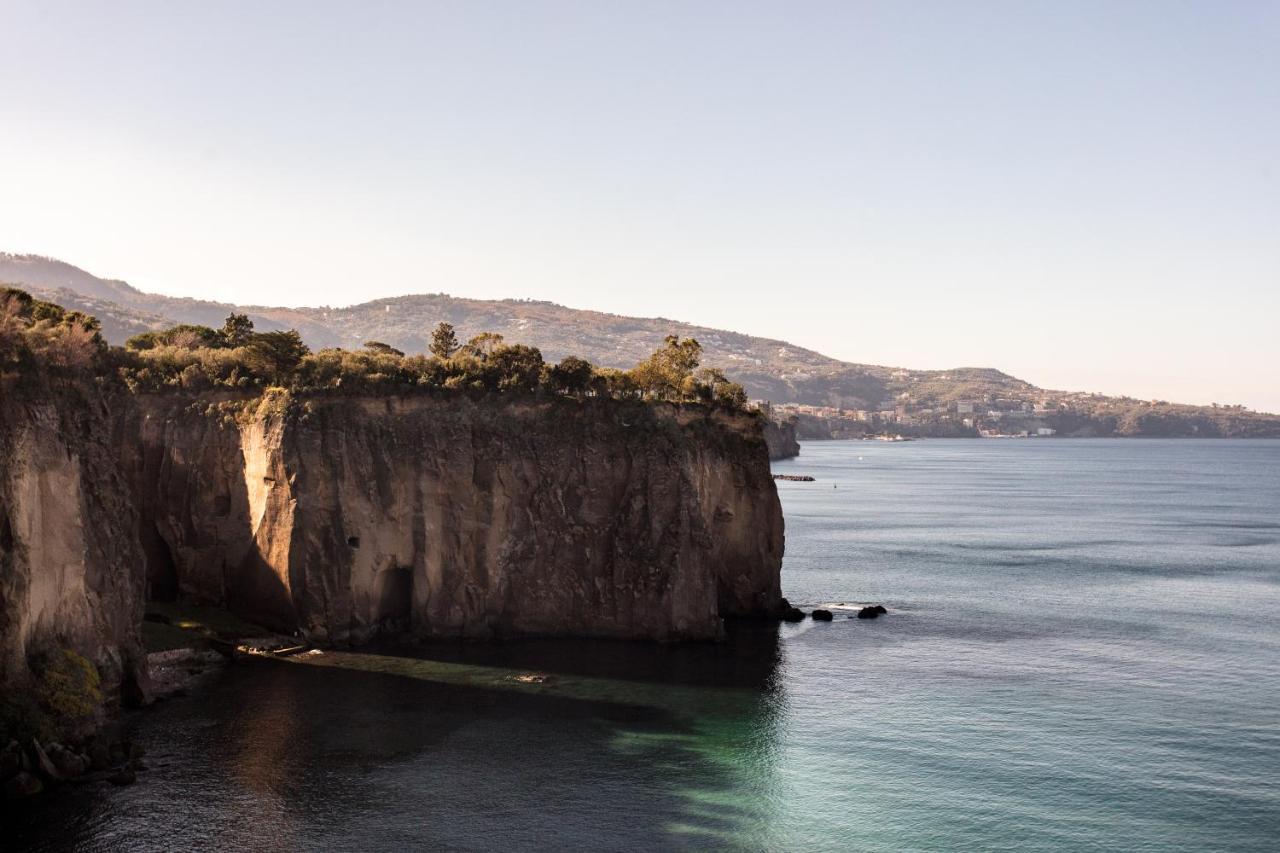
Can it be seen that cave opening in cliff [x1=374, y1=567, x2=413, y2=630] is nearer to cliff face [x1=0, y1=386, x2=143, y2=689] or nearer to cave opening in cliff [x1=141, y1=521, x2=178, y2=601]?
cave opening in cliff [x1=141, y1=521, x2=178, y2=601]

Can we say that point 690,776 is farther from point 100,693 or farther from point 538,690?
point 100,693

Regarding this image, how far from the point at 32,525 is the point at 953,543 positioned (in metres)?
109

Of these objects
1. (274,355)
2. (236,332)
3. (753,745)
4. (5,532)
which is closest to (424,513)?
(274,355)

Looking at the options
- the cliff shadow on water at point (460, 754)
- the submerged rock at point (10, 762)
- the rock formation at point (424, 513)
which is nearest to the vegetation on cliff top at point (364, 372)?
the rock formation at point (424, 513)

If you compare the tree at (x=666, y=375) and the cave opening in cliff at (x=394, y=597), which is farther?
the tree at (x=666, y=375)

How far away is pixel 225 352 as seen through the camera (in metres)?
85.2

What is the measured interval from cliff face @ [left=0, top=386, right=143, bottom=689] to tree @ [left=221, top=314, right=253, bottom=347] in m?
34.2

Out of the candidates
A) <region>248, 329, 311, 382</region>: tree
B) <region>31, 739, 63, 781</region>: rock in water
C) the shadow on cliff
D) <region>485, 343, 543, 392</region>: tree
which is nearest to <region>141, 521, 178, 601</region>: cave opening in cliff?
<region>248, 329, 311, 382</region>: tree

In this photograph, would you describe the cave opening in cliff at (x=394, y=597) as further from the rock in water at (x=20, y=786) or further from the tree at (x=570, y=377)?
the rock in water at (x=20, y=786)

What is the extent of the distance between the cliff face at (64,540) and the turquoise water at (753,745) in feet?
19.5

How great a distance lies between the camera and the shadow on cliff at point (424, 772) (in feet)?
150

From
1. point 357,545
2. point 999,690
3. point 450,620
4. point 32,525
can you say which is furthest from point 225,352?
point 999,690

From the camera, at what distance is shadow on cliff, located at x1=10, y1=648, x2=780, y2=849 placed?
1799 inches

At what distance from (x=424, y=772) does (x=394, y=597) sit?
28.7 meters
